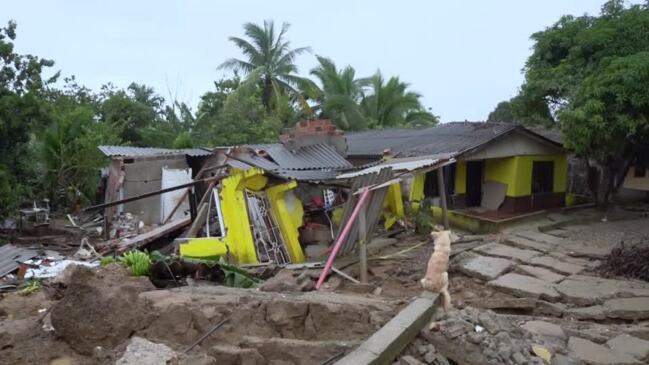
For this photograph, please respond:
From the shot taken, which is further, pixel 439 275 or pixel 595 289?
pixel 595 289

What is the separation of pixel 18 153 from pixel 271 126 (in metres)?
10.1

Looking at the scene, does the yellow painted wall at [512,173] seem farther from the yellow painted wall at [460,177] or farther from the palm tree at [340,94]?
the palm tree at [340,94]

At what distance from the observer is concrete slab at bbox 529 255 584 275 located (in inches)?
351

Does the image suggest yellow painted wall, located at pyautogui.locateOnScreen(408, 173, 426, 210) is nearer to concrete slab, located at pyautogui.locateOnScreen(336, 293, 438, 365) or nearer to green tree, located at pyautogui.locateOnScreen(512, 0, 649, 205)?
green tree, located at pyautogui.locateOnScreen(512, 0, 649, 205)

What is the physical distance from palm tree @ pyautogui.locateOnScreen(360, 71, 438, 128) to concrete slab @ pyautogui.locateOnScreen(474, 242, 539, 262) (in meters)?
15.7

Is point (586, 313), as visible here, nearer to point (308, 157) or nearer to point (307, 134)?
point (308, 157)

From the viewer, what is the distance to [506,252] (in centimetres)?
995

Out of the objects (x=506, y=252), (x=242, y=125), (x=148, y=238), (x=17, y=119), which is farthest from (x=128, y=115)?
(x=506, y=252)

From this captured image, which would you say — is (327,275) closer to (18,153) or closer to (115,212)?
(115,212)

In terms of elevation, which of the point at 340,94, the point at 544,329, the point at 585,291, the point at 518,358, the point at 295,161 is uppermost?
the point at 340,94

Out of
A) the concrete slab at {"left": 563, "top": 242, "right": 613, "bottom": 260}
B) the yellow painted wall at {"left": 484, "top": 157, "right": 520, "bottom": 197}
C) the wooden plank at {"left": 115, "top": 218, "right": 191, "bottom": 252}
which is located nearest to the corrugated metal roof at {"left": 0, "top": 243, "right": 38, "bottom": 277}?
the wooden plank at {"left": 115, "top": 218, "right": 191, "bottom": 252}

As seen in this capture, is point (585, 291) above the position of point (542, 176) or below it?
below

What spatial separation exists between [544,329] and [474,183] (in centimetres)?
1032

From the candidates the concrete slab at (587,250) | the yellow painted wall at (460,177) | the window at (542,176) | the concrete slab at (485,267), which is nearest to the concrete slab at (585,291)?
the concrete slab at (485,267)
